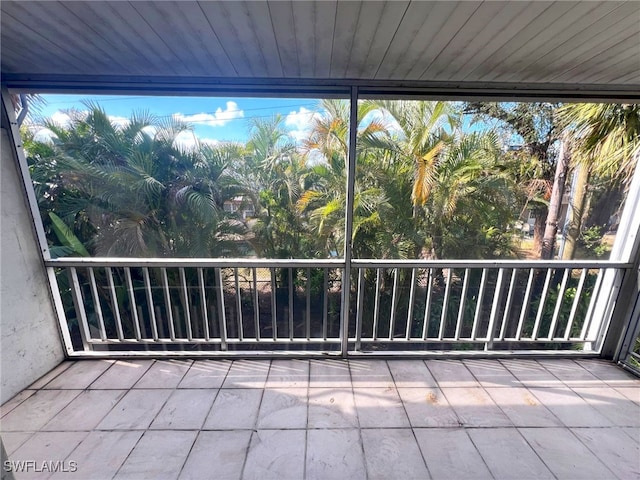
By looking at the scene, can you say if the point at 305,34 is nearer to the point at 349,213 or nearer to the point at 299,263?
the point at 349,213

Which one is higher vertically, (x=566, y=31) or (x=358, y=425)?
(x=566, y=31)

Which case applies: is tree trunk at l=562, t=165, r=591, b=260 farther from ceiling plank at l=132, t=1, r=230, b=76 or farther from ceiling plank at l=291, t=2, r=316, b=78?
ceiling plank at l=132, t=1, r=230, b=76

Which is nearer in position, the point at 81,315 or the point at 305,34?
the point at 305,34

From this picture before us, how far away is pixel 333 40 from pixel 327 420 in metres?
2.28

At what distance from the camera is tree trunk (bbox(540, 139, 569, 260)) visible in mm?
3988

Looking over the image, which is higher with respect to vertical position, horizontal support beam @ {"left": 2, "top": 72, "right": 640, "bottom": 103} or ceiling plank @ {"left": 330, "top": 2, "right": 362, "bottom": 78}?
ceiling plank @ {"left": 330, "top": 2, "right": 362, "bottom": 78}

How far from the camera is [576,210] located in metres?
3.87

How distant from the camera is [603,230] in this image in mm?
3201

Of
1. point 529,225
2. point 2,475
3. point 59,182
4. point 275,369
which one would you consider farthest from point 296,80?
point 529,225

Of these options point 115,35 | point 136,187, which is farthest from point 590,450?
point 136,187

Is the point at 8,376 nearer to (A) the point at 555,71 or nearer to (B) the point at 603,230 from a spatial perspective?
(A) the point at 555,71

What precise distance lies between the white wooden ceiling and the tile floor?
7.44 ft

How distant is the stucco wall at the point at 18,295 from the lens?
186 cm

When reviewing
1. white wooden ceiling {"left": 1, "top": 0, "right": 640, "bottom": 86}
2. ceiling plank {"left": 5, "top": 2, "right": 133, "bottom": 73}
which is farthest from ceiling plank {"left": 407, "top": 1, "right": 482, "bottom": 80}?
ceiling plank {"left": 5, "top": 2, "right": 133, "bottom": 73}
